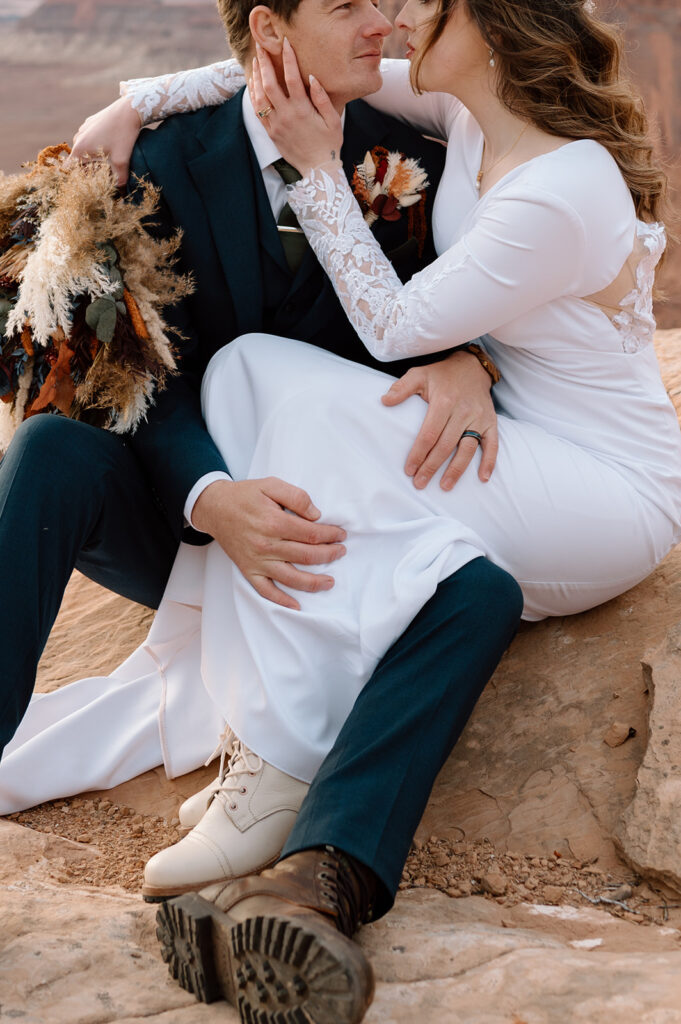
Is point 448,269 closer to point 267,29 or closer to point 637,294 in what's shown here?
point 637,294

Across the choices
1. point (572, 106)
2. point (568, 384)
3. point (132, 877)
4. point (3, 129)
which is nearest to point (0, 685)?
point (132, 877)

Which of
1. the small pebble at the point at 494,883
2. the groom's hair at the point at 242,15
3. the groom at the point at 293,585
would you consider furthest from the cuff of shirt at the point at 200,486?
the groom's hair at the point at 242,15

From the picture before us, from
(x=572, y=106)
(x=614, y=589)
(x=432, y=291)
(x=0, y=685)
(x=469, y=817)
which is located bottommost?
(x=469, y=817)

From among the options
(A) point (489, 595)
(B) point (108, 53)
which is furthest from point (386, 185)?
(B) point (108, 53)

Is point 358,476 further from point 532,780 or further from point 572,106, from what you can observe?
point 572,106

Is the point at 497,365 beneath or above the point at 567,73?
beneath

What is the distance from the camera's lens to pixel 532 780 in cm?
225

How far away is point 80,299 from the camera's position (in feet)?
7.30

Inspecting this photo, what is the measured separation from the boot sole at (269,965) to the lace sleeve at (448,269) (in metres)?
1.23

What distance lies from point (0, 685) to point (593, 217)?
4.87 ft

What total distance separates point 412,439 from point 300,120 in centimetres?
81

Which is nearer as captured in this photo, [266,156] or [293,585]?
[293,585]

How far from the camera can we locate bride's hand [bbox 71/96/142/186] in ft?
8.20

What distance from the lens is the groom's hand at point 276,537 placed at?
2.04 m
